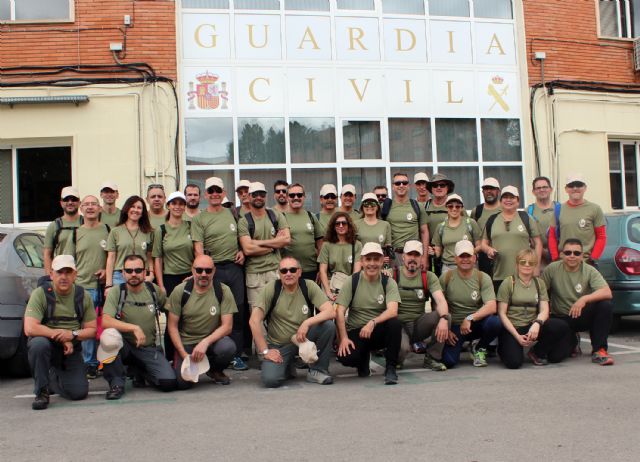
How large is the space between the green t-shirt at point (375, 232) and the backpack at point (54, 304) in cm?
289

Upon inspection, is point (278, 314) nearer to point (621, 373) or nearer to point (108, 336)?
point (108, 336)

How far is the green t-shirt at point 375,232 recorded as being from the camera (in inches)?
280

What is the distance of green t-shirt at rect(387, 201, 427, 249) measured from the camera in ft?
24.7

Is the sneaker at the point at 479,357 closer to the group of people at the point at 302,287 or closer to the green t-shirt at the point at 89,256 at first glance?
the group of people at the point at 302,287

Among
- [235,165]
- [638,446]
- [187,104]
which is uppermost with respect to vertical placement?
[187,104]

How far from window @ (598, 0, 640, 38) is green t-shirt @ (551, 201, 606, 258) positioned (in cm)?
714

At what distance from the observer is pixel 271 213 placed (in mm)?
7125

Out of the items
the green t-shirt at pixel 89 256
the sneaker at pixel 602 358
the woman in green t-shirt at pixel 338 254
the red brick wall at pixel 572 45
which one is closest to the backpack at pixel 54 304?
the green t-shirt at pixel 89 256

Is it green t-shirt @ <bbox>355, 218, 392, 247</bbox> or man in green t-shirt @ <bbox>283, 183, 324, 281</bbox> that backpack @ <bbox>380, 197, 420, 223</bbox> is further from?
man in green t-shirt @ <bbox>283, 183, 324, 281</bbox>

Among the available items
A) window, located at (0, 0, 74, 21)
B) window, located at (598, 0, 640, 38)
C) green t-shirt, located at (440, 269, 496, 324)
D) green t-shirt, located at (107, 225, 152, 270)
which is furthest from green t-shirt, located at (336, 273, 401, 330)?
window, located at (598, 0, 640, 38)

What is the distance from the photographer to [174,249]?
22.2 feet

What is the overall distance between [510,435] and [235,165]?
796 centimetres

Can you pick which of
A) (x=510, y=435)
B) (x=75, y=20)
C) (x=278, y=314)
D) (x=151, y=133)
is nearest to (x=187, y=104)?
(x=151, y=133)

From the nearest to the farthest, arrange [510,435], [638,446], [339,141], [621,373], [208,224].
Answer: [638,446] < [510,435] < [621,373] < [208,224] < [339,141]
